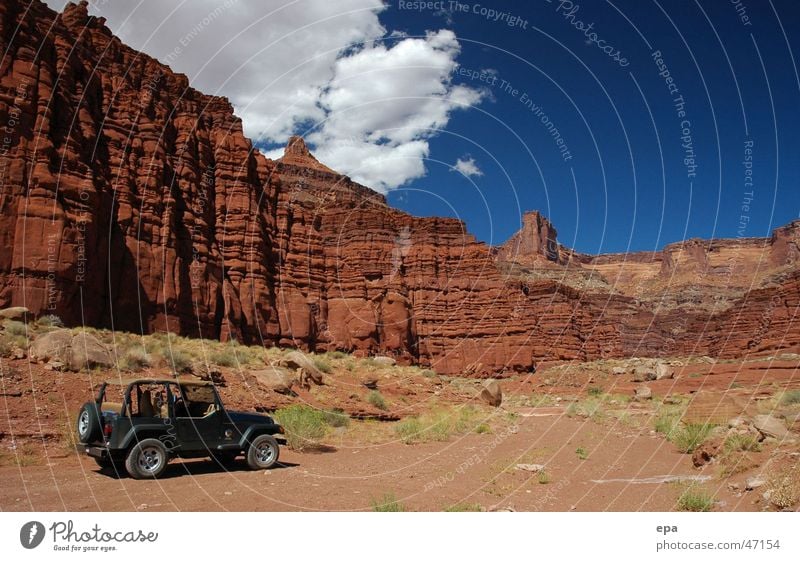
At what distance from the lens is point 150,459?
9.56m

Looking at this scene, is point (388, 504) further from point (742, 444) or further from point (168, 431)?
point (742, 444)

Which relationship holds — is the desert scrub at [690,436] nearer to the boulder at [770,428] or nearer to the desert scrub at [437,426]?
the boulder at [770,428]

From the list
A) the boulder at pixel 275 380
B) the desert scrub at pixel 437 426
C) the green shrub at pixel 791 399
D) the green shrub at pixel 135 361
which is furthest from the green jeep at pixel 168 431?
the green shrub at pixel 791 399

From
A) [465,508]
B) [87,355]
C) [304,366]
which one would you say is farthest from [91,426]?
[304,366]

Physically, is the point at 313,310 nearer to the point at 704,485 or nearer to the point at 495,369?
the point at 495,369

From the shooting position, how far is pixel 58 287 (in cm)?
2509

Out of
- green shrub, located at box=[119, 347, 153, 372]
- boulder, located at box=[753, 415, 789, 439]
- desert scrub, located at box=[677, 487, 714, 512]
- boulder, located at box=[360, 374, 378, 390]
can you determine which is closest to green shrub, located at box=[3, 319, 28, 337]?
green shrub, located at box=[119, 347, 153, 372]

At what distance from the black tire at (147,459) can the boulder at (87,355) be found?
7.71 meters

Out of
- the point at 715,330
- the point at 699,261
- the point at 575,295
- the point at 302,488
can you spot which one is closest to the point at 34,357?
the point at 302,488

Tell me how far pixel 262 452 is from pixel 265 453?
65 mm

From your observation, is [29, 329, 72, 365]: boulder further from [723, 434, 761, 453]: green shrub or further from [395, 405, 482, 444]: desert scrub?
[723, 434, 761, 453]: green shrub

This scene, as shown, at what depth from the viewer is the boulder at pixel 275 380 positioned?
67.8 ft

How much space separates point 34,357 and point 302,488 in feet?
35.4

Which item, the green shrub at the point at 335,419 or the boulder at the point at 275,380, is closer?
the green shrub at the point at 335,419
